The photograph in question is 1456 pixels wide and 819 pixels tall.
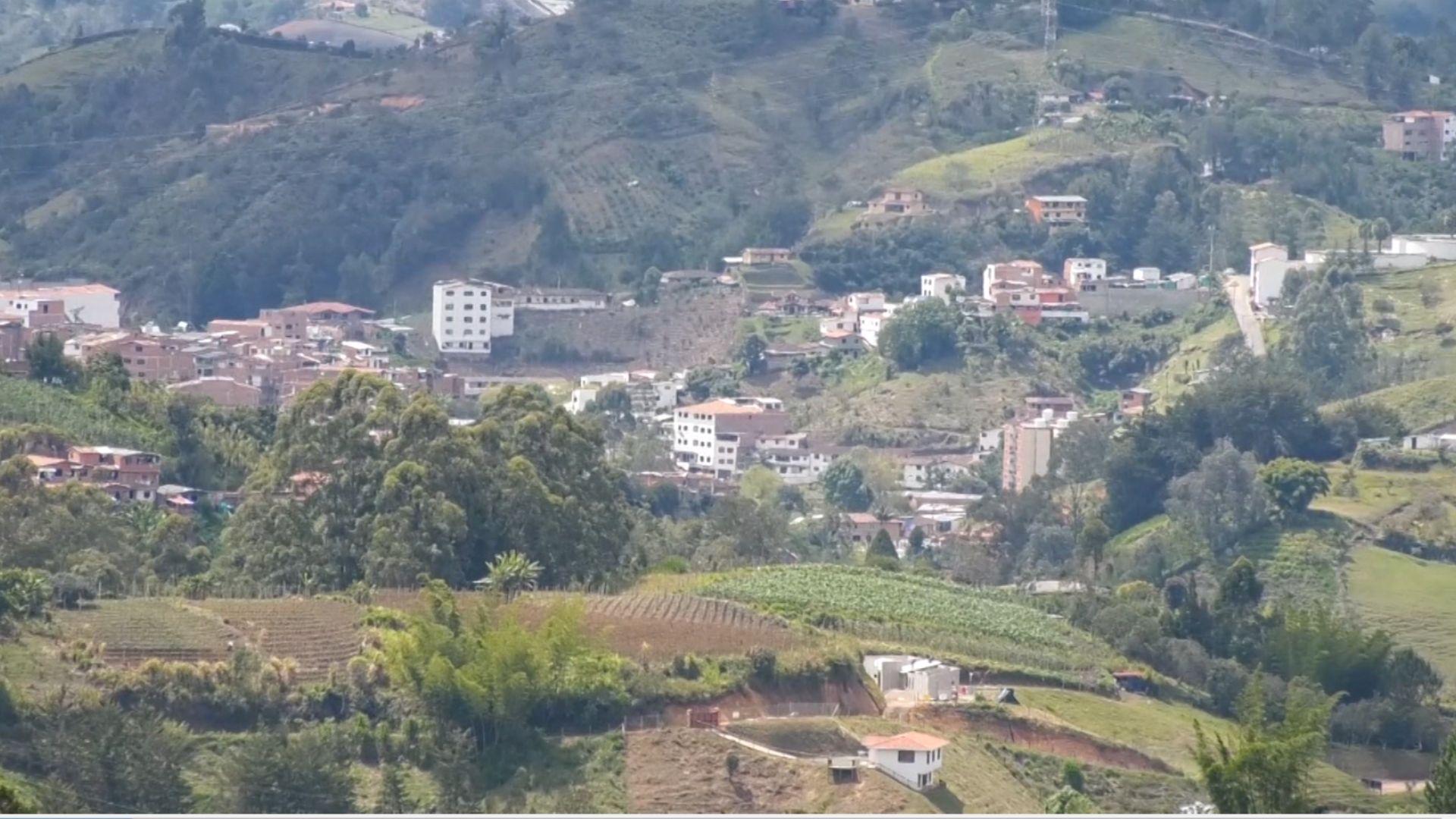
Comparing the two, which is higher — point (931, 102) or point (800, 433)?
point (931, 102)

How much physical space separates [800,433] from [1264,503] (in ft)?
48.9

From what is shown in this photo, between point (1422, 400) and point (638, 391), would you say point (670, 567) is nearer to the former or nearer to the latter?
point (1422, 400)

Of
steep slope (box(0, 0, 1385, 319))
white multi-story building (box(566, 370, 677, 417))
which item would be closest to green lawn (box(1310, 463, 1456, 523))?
white multi-story building (box(566, 370, 677, 417))

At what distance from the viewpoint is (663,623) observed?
43500mm

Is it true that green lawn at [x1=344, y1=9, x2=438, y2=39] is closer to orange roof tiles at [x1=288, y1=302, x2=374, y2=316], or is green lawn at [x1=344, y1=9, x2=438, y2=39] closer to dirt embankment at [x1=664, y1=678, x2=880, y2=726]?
orange roof tiles at [x1=288, y1=302, x2=374, y2=316]

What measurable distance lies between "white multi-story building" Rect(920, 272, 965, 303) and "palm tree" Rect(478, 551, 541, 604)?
112ft

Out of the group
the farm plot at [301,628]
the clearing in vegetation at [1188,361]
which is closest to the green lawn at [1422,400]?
the clearing in vegetation at [1188,361]

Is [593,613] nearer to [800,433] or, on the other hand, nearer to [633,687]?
[633,687]

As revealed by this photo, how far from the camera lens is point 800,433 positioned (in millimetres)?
72750

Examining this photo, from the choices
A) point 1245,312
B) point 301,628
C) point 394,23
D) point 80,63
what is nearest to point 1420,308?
point 1245,312

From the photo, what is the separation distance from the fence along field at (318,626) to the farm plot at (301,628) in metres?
0.01

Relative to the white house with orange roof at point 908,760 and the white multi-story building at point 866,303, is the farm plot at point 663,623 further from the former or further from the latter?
the white multi-story building at point 866,303

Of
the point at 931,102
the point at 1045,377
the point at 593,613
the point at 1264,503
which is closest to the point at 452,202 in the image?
the point at 931,102

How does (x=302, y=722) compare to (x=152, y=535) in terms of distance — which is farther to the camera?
(x=152, y=535)
